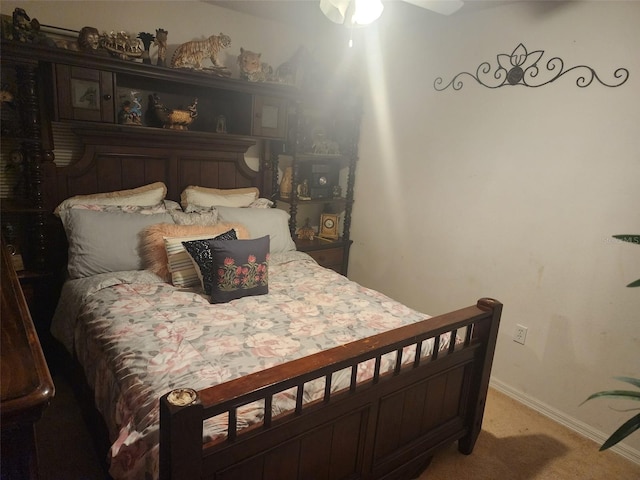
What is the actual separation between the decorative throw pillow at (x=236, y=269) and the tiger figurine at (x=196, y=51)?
1.17 metres

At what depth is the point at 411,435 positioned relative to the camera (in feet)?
5.65

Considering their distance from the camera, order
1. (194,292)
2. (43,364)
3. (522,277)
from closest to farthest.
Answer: (43,364), (194,292), (522,277)

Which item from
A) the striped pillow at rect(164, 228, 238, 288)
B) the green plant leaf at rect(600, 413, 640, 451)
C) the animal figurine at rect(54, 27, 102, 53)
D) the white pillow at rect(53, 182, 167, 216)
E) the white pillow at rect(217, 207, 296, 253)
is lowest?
the green plant leaf at rect(600, 413, 640, 451)

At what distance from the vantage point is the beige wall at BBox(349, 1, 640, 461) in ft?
6.80

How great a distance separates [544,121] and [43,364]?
2.50 m

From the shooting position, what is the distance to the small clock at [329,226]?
3531mm

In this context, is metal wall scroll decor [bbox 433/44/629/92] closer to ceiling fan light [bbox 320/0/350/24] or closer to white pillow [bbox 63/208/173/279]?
ceiling fan light [bbox 320/0/350/24]

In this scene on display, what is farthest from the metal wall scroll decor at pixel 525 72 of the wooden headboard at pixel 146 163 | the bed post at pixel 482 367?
the wooden headboard at pixel 146 163

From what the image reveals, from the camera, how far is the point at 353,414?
4.73 feet

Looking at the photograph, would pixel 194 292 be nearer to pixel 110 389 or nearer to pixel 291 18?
pixel 110 389

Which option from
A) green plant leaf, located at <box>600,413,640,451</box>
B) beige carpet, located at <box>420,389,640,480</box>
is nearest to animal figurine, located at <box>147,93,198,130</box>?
beige carpet, located at <box>420,389,640,480</box>

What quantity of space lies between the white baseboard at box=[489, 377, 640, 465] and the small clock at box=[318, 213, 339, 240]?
1.64 m

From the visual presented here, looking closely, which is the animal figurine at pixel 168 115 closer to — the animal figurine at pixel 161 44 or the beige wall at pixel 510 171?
the animal figurine at pixel 161 44

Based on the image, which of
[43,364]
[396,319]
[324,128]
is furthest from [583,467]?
[324,128]
